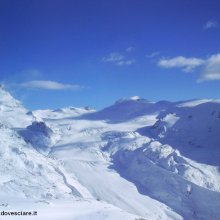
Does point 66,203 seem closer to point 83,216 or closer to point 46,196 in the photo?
point 83,216

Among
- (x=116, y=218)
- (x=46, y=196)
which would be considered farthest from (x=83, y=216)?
(x=46, y=196)

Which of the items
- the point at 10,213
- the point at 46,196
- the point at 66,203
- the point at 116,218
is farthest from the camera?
the point at 46,196

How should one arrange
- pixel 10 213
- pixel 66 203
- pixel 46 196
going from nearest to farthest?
1. pixel 10 213
2. pixel 66 203
3. pixel 46 196

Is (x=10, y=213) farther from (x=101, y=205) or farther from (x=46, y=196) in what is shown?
(x=46, y=196)

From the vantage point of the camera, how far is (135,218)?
13500 centimetres

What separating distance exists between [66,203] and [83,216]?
18300mm

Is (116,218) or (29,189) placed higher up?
(29,189)

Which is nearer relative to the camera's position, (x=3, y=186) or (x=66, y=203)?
(x=66, y=203)

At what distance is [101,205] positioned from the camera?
156000mm

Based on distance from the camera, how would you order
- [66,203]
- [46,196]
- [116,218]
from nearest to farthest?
[116,218] < [66,203] < [46,196]

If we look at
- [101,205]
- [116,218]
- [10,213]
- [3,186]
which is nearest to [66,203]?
[101,205]

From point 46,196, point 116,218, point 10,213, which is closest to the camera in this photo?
point 10,213

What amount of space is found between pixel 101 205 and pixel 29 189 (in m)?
48.8

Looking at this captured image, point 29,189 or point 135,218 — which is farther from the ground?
point 29,189
